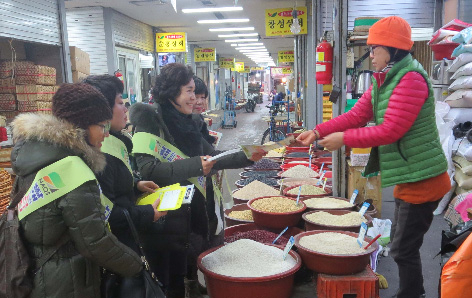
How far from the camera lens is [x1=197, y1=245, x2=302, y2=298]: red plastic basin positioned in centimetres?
234

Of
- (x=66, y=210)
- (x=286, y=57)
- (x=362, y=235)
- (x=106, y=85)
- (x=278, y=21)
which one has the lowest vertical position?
(x=362, y=235)

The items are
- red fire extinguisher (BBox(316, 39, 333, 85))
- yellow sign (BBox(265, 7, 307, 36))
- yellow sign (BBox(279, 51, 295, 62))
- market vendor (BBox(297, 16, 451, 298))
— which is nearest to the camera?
market vendor (BBox(297, 16, 451, 298))

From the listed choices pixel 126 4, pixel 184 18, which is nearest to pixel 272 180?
pixel 126 4

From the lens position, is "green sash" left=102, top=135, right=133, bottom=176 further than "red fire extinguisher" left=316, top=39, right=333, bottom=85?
No

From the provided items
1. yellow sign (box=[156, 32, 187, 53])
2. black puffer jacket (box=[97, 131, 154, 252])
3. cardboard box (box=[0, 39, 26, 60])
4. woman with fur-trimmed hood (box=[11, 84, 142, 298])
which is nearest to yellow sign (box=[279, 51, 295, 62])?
yellow sign (box=[156, 32, 187, 53])

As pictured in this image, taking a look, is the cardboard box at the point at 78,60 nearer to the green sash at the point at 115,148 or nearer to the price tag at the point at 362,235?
the green sash at the point at 115,148

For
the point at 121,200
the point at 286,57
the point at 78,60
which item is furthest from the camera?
the point at 286,57

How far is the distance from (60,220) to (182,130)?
3.67ft

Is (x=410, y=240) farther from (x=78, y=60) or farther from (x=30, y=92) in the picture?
(x=78, y=60)

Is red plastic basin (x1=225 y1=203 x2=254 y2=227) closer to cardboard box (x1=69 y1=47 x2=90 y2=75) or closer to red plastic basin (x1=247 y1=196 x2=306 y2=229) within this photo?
red plastic basin (x1=247 y1=196 x2=306 y2=229)

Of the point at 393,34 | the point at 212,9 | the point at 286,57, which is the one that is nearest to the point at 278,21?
the point at 212,9

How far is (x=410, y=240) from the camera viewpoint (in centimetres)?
236

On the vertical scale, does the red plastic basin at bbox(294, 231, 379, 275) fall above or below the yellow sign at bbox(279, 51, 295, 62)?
below

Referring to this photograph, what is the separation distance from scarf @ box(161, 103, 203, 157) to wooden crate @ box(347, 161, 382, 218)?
1.99 m
